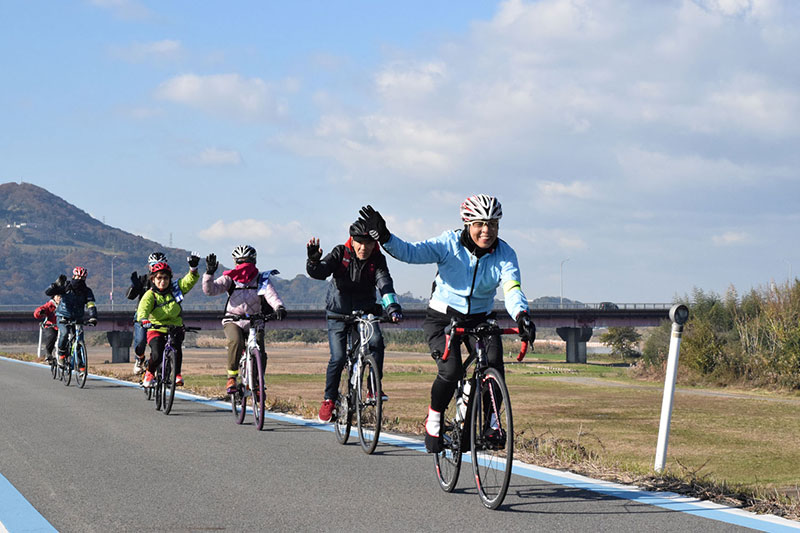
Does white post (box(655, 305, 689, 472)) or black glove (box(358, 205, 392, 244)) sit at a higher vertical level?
black glove (box(358, 205, 392, 244))

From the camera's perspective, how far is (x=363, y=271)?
10.0 metres

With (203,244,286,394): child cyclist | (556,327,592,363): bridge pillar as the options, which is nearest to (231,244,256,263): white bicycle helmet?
(203,244,286,394): child cyclist

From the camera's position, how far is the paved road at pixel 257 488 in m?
6.13

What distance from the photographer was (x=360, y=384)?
943cm

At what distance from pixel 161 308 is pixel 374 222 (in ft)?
24.6

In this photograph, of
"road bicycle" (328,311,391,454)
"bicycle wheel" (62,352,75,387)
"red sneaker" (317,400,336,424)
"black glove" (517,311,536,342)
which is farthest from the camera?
"bicycle wheel" (62,352,75,387)

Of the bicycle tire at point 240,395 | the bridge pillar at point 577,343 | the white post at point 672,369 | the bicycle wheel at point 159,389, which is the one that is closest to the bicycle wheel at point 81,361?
the bicycle wheel at point 159,389

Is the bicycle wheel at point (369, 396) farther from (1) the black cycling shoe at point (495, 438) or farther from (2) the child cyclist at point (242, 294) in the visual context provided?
(2) the child cyclist at point (242, 294)

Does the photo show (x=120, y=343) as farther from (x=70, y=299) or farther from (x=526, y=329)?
(x=526, y=329)

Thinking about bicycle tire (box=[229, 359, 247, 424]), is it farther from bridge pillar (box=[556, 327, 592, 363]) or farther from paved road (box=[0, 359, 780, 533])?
bridge pillar (box=[556, 327, 592, 363])

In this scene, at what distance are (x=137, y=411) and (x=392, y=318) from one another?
6327mm

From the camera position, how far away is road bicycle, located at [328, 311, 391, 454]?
9.11 meters

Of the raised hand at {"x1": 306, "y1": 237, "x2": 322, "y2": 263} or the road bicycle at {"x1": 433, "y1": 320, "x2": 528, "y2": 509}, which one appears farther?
the raised hand at {"x1": 306, "y1": 237, "x2": 322, "y2": 263}

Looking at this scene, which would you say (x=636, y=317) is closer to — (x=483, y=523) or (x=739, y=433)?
(x=739, y=433)
